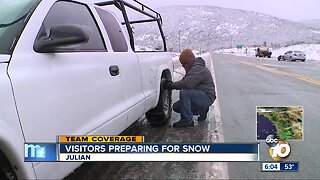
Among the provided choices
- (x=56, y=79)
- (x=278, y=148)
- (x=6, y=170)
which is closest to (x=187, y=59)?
(x=278, y=148)

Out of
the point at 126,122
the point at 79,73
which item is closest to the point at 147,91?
the point at 126,122

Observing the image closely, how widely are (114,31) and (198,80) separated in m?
2.13

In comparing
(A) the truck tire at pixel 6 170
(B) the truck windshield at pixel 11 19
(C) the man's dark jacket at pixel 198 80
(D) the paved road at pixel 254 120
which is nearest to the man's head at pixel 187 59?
(C) the man's dark jacket at pixel 198 80

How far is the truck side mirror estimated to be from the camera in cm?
226

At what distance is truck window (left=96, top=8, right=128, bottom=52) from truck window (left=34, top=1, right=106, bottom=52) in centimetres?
24

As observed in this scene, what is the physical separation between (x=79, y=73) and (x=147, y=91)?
6.40 ft

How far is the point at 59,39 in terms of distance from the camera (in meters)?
2.28

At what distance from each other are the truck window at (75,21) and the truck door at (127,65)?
9.3 inches
